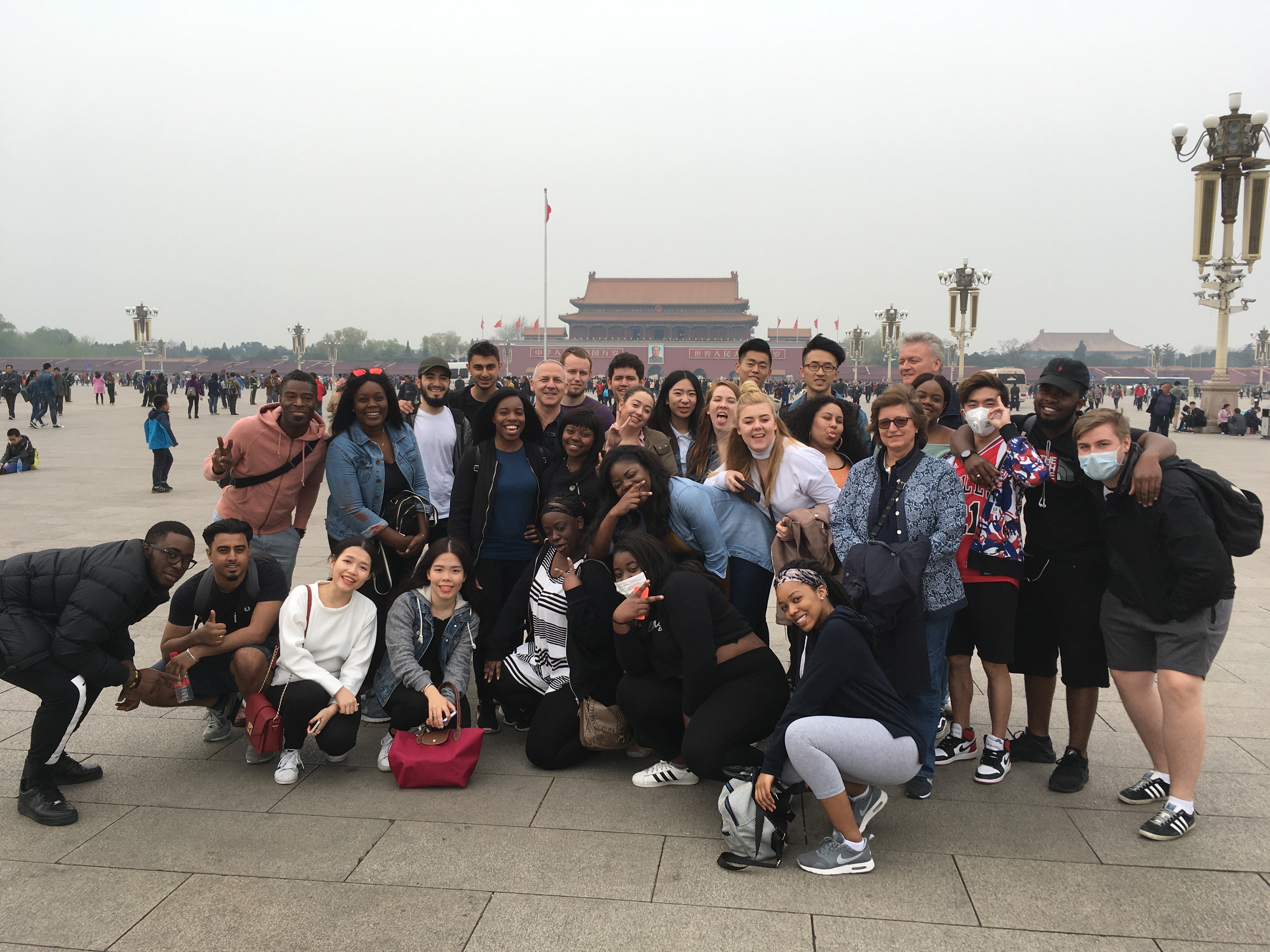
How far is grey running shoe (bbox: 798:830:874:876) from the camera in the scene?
262 cm

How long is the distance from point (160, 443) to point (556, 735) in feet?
29.8

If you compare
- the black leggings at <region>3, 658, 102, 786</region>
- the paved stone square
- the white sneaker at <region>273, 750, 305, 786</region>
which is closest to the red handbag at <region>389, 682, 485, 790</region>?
the paved stone square

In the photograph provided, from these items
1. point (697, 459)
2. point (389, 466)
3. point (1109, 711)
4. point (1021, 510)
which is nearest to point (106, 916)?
point (389, 466)

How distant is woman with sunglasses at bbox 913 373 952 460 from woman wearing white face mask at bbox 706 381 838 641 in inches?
17.1

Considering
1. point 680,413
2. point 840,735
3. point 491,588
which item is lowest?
point 840,735

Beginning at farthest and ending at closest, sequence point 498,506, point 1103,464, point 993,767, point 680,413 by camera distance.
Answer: point 680,413 < point 498,506 < point 993,767 < point 1103,464

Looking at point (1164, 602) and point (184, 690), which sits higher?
point (1164, 602)

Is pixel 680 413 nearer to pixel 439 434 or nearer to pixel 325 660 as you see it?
pixel 439 434

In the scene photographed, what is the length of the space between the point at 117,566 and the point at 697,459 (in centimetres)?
231

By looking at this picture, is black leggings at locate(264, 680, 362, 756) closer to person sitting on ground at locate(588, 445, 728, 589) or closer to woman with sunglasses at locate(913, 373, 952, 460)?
person sitting on ground at locate(588, 445, 728, 589)

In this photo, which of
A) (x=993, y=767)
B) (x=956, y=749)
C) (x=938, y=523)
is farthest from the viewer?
(x=956, y=749)

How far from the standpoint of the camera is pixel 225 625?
3348mm

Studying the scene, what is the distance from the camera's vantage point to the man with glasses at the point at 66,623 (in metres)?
2.85

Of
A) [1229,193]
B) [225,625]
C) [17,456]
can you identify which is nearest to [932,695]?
[225,625]
